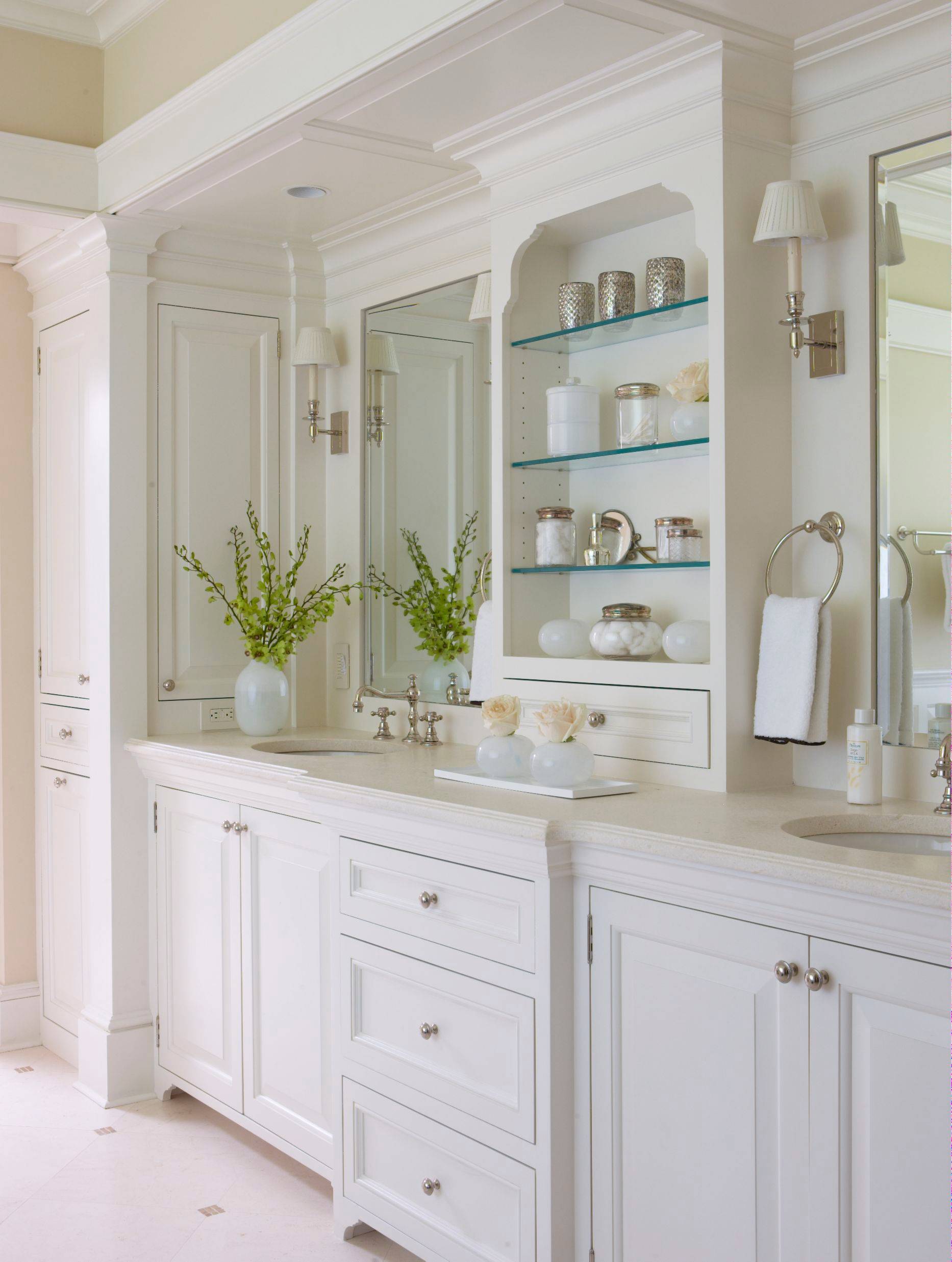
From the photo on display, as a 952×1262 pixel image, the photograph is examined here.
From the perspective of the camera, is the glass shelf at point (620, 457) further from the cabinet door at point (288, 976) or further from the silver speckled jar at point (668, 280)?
the cabinet door at point (288, 976)

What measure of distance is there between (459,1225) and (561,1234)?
27 cm

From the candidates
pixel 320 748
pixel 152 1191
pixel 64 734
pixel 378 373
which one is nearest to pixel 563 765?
pixel 320 748

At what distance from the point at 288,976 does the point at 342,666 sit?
108 centimetres

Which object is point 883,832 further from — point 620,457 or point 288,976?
point 288,976

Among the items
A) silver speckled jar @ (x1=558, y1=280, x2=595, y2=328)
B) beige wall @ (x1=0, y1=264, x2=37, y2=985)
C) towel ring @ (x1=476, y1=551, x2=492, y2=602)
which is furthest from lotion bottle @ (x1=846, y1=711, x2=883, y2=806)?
beige wall @ (x1=0, y1=264, x2=37, y2=985)

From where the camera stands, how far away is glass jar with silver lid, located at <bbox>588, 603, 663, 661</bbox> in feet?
8.25

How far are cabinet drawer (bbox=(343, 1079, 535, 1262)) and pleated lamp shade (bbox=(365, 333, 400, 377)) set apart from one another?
1893 millimetres

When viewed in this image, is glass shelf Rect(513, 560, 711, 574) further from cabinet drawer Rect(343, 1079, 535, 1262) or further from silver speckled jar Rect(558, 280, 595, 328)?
cabinet drawer Rect(343, 1079, 535, 1262)

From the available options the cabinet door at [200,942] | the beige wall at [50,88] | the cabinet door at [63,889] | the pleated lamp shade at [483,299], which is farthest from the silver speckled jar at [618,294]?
the cabinet door at [63,889]

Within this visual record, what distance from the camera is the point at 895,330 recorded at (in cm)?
220

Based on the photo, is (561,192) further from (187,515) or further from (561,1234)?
(561,1234)

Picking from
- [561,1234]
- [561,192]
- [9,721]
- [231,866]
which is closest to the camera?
[561,1234]

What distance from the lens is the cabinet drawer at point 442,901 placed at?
2094mm

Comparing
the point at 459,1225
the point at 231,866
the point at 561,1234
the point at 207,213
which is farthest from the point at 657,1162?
the point at 207,213
